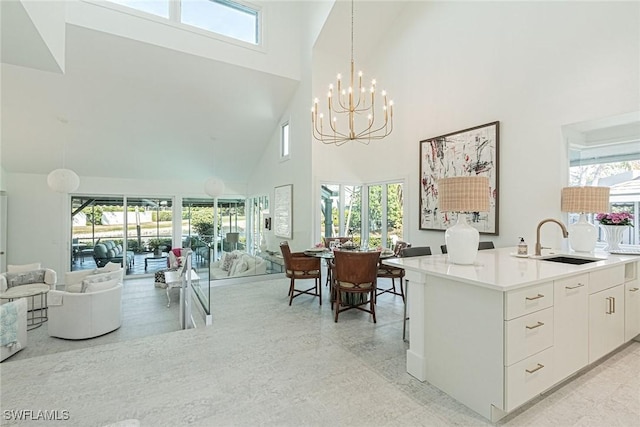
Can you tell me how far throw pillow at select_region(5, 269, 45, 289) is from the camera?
5.10 meters

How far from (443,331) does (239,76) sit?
5.58m

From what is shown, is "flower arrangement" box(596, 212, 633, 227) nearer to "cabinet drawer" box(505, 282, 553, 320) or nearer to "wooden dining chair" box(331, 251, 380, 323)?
"cabinet drawer" box(505, 282, 553, 320)

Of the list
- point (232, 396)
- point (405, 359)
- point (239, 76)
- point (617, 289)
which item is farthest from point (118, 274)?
point (617, 289)

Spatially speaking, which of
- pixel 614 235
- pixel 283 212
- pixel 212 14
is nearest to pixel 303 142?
pixel 283 212

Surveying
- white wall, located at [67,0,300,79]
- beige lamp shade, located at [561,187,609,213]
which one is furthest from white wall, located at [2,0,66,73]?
beige lamp shade, located at [561,187,609,213]

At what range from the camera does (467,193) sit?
2.35 metres

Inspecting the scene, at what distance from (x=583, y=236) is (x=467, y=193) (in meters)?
1.69

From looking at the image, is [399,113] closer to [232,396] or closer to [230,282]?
[230,282]

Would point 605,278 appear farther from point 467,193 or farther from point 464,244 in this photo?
point 467,193

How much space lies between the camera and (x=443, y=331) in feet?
7.06

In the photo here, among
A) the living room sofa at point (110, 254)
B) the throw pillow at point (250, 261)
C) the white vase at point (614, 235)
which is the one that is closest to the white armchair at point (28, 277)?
the living room sofa at point (110, 254)

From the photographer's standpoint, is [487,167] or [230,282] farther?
[230,282]

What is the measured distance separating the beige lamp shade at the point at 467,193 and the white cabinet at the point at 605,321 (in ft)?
3.64

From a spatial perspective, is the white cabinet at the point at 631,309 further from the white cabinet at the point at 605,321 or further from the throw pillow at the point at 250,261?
the throw pillow at the point at 250,261
